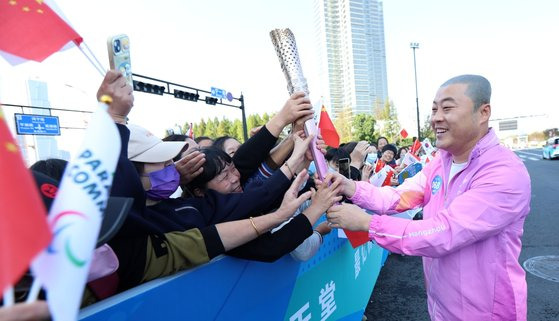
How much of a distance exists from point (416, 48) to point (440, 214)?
92.4 ft

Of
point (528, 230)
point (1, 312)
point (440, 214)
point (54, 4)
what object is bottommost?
point (528, 230)

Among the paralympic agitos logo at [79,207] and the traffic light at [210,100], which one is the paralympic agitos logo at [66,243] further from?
the traffic light at [210,100]

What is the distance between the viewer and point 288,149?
226cm

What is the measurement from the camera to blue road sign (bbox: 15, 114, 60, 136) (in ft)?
46.2

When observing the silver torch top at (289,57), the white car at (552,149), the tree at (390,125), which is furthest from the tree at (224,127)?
the silver torch top at (289,57)

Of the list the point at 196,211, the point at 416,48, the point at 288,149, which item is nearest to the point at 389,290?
the point at 288,149

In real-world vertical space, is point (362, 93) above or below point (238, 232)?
above

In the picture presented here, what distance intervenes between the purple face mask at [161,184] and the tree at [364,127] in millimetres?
31865

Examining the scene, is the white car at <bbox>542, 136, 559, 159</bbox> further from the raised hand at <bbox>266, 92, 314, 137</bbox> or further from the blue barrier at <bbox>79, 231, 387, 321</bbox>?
the raised hand at <bbox>266, 92, 314, 137</bbox>

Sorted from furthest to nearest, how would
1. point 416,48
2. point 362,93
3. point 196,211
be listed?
1. point 362,93
2. point 416,48
3. point 196,211

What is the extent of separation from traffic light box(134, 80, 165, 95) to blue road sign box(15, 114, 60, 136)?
18.2 ft

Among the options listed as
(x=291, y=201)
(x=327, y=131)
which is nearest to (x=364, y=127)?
(x=327, y=131)

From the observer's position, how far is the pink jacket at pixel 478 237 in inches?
57.8

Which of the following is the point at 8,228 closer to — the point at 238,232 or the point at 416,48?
the point at 238,232
